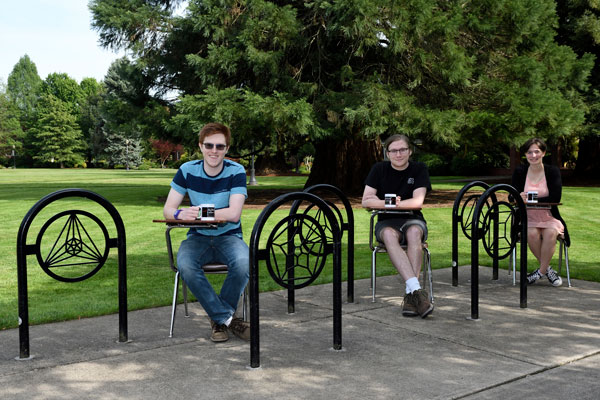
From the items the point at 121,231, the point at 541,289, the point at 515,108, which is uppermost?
the point at 515,108

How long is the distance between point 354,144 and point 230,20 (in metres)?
5.77

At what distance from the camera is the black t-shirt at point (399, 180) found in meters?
5.74

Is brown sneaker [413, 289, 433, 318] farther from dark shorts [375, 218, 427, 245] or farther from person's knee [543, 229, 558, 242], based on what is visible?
person's knee [543, 229, 558, 242]

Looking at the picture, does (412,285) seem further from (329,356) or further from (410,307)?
(329,356)

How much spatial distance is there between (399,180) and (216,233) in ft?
6.29

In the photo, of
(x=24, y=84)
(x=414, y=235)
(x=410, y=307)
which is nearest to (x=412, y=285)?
(x=410, y=307)

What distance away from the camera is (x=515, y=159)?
122 ft

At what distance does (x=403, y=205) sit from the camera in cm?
534

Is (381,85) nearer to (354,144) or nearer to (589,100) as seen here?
(354,144)

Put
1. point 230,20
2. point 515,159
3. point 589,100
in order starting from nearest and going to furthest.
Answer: point 230,20, point 589,100, point 515,159

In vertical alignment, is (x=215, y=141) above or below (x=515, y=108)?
below

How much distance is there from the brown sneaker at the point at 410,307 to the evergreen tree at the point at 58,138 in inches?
3205

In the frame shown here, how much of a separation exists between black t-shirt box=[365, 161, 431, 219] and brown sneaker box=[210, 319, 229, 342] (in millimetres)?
2035

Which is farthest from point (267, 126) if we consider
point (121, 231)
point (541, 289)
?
point (121, 231)
